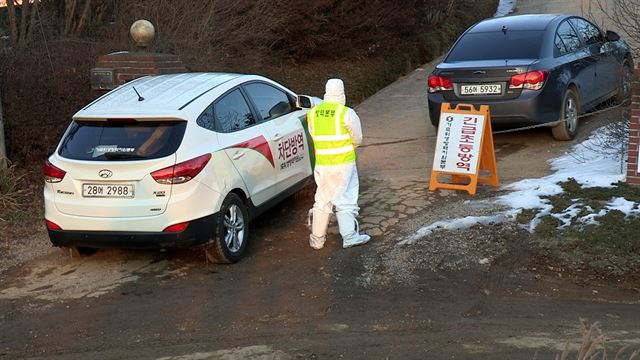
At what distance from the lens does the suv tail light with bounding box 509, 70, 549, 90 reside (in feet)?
30.6

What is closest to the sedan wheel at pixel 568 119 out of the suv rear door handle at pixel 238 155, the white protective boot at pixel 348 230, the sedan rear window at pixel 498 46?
the sedan rear window at pixel 498 46

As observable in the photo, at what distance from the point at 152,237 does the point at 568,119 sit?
19.3 feet

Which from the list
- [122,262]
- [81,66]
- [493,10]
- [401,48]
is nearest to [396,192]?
[122,262]

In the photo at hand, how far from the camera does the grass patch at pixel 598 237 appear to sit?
623 centimetres

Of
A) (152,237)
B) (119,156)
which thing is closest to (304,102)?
(119,156)

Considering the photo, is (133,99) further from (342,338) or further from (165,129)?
(342,338)

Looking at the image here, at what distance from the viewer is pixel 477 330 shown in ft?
17.0

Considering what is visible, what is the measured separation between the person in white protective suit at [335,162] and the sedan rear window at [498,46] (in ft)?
11.9

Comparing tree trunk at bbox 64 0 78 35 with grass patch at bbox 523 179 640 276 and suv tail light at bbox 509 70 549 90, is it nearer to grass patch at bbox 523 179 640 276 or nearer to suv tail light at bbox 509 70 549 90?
suv tail light at bbox 509 70 549 90

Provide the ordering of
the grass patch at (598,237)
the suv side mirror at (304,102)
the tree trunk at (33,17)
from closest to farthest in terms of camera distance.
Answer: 1. the grass patch at (598,237)
2. the suv side mirror at (304,102)
3. the tree trunk at (33,17)

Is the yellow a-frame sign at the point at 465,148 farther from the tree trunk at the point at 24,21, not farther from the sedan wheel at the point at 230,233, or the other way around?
the tree trunk at the point at 24,21

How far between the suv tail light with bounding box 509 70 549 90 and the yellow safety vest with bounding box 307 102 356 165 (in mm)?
3217

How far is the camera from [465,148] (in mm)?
8312

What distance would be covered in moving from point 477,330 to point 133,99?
3674 mm
